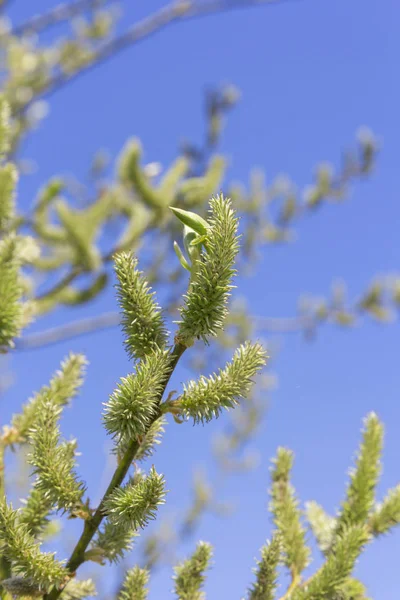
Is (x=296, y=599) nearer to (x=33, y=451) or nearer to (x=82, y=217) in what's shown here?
(x=33, y=451)

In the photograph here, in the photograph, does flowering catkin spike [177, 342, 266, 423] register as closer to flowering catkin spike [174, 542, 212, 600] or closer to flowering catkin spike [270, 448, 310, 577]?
flowering catkin spike [174, 542, 212, 600]

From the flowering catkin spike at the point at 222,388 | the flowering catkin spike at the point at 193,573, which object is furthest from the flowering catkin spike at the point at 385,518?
the flowering catkin spike at the point at 222,388

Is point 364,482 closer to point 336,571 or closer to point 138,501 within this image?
point 336,571

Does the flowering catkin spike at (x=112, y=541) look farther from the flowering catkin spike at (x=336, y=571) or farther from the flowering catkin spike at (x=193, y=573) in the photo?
the flowering catkin spike at (x=336, y=571)

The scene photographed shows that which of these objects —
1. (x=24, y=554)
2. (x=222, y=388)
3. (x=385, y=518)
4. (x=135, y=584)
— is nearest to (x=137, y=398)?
(x=222, y=388)

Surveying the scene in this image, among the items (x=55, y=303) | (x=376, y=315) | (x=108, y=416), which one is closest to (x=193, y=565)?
(x=108, y=416)

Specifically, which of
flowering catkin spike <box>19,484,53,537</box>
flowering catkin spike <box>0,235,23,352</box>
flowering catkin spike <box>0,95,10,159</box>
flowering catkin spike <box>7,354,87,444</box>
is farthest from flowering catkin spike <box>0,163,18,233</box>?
flowering catkin spike <box>19,484,53,537</box>
